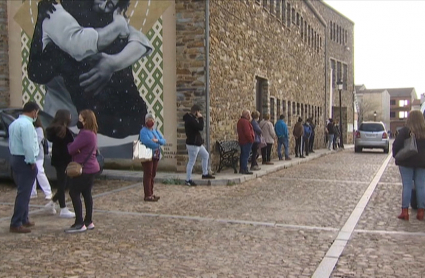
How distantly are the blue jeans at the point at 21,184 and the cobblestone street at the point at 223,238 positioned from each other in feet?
0.85

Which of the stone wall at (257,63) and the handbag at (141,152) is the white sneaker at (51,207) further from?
the stone wall at (257,63)

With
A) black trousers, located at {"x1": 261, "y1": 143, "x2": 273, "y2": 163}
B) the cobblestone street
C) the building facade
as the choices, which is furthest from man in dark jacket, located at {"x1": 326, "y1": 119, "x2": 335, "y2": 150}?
the building facade

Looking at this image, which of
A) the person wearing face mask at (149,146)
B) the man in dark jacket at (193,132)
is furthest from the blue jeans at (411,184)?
the man in dark jacket at (193,132)

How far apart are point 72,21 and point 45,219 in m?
8.14

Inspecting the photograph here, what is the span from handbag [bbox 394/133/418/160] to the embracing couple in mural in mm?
7515

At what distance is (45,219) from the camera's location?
25.5 ft

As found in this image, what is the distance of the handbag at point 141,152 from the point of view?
9164 millimetres

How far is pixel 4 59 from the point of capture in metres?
15.1

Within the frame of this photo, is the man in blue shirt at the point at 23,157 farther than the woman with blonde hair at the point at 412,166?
No

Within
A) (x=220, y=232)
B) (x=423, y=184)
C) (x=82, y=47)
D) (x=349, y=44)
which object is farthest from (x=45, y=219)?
(x=349, y=44)

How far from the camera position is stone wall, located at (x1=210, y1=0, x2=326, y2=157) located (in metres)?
14.0

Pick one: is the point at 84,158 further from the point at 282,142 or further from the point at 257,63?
the point at 282,142

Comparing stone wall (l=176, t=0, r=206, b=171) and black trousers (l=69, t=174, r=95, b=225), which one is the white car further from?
black trousers (l=69, t=174, r=95, b=225)

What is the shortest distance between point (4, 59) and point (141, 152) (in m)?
8.15
